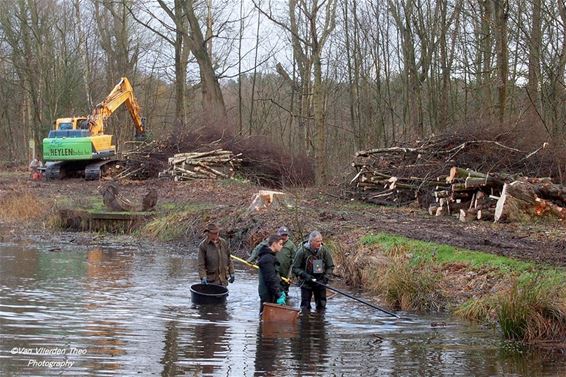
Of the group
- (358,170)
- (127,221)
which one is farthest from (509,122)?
(127,221)

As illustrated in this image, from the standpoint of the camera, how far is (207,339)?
1176 centimetres

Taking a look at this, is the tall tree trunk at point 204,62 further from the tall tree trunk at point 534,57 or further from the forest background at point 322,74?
the tall tree trunk at point 534,57

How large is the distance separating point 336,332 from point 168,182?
2176 cm

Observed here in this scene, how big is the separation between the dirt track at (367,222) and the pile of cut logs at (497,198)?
→ 0.52m

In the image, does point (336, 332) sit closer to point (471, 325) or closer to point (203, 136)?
point (471, 325)

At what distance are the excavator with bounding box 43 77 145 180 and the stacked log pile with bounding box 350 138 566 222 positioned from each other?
1433cm

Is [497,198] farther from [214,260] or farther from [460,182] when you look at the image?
[214,260]

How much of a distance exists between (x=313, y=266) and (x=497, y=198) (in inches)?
342

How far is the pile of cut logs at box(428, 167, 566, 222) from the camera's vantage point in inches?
818

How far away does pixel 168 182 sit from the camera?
33531mm

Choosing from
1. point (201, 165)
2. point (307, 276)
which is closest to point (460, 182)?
point (307, 276)

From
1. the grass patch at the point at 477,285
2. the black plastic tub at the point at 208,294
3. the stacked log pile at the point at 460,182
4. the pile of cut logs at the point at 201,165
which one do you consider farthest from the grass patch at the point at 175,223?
the black plastic tub at the point at 208,294

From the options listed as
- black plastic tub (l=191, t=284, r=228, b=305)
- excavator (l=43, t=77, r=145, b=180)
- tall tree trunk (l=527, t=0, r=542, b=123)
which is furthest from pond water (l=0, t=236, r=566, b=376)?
excavator (l=43, t=77, r=145, b=180)

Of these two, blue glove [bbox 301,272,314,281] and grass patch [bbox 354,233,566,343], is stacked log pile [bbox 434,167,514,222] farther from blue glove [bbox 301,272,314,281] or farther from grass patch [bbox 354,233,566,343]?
blue glove [bbox 301,272,314,281]
